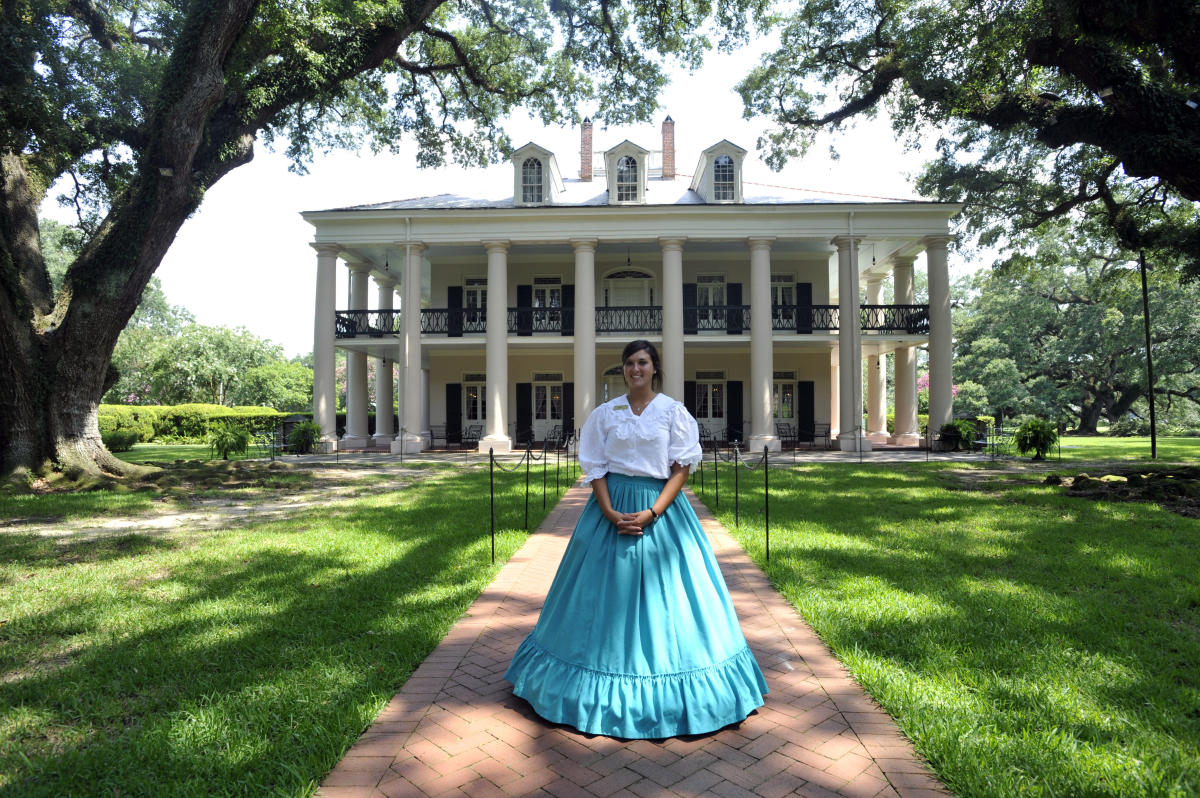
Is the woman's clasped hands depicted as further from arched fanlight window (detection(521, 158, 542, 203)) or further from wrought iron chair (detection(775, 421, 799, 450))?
wrought iron chair (detection(775, 421, 799, 450))

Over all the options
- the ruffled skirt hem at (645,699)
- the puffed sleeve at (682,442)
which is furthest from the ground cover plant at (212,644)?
the puffed sleeve at (682,442)

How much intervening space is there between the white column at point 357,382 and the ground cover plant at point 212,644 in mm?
13830

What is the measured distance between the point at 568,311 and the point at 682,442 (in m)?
19.1

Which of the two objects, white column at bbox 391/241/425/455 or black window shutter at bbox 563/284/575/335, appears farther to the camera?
black window shutter at bbox 563/284/575/335

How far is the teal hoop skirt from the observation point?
276cm

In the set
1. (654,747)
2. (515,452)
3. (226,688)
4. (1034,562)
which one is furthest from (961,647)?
(515,452)

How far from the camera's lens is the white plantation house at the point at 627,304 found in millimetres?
19406

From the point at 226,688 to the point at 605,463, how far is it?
2.32 metres

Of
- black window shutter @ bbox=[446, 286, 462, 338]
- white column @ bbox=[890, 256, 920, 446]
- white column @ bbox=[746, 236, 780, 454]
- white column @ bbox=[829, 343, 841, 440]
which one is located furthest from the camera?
white column @ bbox=[829, 343, 841, 440]

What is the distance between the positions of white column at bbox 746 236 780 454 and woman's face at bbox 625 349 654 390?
16.6 m

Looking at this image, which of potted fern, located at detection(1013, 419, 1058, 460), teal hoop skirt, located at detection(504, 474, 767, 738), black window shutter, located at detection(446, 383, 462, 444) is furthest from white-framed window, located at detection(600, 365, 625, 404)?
teal hoop skirt, located at detection(504, 474, 767, 738)

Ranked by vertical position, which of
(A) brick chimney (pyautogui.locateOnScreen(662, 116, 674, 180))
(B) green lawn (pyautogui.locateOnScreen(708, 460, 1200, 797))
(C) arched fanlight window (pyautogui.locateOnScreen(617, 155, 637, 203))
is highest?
(A) brick chimney (pyautogui.locateOnScreen(662, 116, 674, 180))

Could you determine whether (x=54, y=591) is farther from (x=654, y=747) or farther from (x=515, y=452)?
(x=515, y=452)

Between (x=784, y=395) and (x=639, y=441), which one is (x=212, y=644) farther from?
(x=784, y=395)
